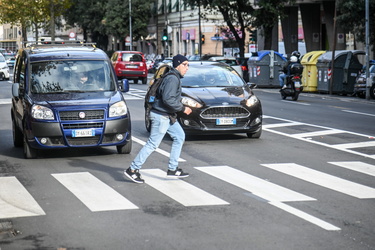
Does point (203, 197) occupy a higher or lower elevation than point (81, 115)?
lower

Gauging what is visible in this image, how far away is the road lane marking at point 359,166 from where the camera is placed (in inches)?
471

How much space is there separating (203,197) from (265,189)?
98 cm

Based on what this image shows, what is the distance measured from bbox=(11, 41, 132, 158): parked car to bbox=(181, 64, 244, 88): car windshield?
258 centimetres

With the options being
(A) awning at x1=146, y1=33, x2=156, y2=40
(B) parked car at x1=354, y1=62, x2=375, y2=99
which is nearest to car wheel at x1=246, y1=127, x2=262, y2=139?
(B) parked car at x1=354, y1=62, x2=375, y2=99

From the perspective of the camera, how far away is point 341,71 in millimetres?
34344

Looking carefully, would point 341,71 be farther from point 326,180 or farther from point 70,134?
point 326,180

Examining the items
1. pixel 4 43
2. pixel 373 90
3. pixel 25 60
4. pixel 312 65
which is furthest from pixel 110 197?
pixel 4 43

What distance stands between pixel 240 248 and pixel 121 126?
265 inches

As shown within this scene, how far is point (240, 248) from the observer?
23.1ft

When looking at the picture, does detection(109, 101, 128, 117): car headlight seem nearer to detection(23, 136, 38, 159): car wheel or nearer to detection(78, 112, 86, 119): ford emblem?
detection(78, 112, 86, 119): ford emblem

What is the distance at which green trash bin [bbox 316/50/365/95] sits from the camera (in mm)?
33969

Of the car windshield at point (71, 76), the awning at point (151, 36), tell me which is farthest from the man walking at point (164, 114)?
the awning at point (151, 36)

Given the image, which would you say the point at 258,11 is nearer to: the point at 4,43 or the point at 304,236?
the point at 304,236

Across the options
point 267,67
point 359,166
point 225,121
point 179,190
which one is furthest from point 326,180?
point 267,67
